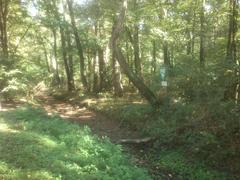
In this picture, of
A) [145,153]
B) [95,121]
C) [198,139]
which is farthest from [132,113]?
[198,139]

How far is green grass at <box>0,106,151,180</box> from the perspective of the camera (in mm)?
6551

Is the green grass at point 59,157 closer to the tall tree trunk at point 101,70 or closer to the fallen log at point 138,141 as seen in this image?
the fallen log at point 138,141

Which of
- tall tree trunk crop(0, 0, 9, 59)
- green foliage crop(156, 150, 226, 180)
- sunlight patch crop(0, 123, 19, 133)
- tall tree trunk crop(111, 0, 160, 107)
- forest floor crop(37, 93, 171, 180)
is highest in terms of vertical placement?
tall tree trunk crop(0, 0, 9, 59)

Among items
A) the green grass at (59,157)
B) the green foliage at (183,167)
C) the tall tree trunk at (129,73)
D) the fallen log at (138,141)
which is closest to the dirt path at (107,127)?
the fallen log at (138,141)

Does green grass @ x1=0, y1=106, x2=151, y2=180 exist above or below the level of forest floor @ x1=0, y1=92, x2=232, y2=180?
above

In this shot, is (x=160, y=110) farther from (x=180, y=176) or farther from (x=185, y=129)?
(x=180, y=176)

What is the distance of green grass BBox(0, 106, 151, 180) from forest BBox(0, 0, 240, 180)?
26mm

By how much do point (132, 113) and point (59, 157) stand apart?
666 centimetres

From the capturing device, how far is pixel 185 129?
34.4ft

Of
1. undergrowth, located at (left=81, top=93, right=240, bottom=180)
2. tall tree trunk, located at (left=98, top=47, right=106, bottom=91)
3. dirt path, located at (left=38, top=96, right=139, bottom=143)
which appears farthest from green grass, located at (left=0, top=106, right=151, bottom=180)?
tall tree trunk, located at (left=98, top=47, right=106, bottom=91)

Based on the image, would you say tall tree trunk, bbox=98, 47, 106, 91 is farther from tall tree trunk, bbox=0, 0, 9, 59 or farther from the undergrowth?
the undergrowth

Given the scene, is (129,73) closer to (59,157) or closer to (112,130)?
(112,130)

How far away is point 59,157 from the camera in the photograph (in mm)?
7492

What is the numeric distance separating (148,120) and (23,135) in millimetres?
5446
